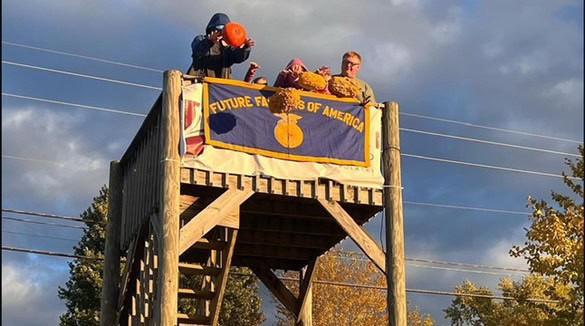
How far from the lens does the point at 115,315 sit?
709 inches

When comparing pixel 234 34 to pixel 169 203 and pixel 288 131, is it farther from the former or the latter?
pixel 169 203

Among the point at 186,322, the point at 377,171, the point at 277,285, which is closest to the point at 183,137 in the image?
the point at 377,171

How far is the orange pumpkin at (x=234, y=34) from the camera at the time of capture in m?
15.4

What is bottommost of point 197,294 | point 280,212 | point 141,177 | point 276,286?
point 197,294

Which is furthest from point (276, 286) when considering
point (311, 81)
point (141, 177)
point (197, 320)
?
point (311, 81)

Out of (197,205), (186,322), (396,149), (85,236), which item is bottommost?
(186,322)

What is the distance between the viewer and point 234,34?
50.6 ft

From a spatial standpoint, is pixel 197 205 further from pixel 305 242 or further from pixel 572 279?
pixel 572 279

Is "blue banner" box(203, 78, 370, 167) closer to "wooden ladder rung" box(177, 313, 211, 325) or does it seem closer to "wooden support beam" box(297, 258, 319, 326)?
"wooden ladder rung" box(177, 313, 211, 325)

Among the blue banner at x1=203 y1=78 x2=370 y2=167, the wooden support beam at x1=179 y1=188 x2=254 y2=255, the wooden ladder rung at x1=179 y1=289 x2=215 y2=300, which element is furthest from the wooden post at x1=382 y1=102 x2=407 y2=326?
the wooden ladder rung at x1=179 y1=289 x2=215 y2=300

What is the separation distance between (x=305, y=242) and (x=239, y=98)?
16.3 feet

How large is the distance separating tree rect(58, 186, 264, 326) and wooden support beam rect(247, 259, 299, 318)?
16723 millimetres

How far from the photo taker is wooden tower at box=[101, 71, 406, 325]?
14109 millimetres

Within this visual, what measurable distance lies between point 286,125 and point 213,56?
81.4 inches
